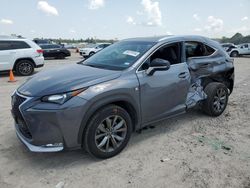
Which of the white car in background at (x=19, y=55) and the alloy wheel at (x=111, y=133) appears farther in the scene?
the white car in background at (x=19, y=55)

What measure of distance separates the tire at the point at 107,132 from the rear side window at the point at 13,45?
9.09m

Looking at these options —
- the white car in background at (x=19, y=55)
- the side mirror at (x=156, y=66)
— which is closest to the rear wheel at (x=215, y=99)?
the side mirror at (x=156, y=66)

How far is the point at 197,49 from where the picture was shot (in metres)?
4.91

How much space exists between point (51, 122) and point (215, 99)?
3.48m

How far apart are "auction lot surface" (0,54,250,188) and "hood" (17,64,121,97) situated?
3.28 ft

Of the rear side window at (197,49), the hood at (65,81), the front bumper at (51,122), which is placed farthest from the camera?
the rear side window at (197,49)

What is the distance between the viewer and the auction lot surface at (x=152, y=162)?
303 cm

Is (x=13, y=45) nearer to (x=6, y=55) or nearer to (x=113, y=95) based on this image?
(x=6, y=55)

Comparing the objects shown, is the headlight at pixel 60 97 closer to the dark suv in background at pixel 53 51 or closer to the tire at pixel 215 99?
the tire at pixel 215 99

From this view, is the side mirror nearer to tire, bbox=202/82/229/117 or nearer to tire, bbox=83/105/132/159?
tire, bbox=83/105/132/159

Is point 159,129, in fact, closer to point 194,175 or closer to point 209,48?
point 194,175

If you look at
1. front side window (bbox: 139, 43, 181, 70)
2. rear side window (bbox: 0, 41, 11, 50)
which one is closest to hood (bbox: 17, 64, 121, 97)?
front side window (bbox: 139, 43, 181, 70)

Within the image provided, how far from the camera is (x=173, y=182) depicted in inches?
118

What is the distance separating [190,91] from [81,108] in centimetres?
235
